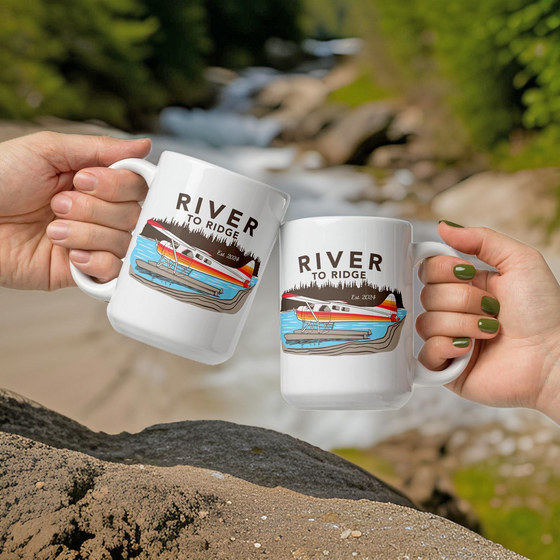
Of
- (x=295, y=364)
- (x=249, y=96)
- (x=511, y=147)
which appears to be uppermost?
(x=295, y=364)

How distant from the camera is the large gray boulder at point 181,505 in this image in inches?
45.1

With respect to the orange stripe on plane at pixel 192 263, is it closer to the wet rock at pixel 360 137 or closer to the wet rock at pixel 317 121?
the wet rock at pixel 360 137

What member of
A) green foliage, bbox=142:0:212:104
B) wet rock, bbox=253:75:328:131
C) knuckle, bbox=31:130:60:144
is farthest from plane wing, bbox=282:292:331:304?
green foliage, bbox=142:0:212:104

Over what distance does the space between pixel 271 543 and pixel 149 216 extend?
0.71 m

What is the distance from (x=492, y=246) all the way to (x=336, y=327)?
547 millimetres

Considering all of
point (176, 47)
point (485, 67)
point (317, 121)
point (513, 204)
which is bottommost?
point (317, 121)

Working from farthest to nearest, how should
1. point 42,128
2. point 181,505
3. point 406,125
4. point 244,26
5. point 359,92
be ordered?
point 244,26, point 359,92, point 406,125, point 42,128, point 181,505

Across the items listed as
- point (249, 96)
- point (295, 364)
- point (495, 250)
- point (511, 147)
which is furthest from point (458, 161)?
point (295, 364)

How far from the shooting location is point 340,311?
1113 millimetres

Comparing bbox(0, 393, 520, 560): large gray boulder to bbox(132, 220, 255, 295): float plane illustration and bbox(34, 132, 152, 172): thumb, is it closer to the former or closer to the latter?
bbox(132, 220, 255, 295): float plane illustration

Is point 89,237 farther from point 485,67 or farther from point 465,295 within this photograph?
point 485,67

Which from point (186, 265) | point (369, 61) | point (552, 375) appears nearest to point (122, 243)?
point (186, 265)

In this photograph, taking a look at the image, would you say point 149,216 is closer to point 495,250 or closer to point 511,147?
point 495,250

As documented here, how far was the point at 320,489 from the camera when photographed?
1535 millimetres
